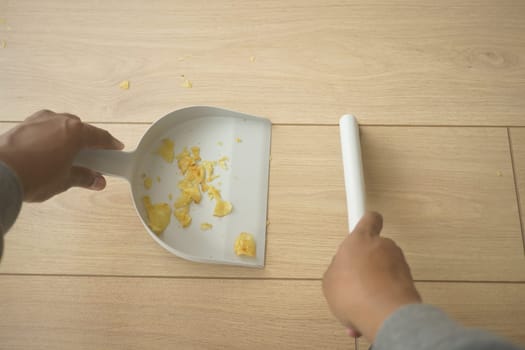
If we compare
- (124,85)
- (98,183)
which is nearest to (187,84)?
(124,85)

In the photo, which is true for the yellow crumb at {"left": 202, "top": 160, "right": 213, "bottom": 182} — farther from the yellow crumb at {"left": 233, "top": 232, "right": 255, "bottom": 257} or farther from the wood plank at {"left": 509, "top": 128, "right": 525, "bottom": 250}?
the wood plank at {"left": 509, "top": 128, "right": 525, "bottom": 250}

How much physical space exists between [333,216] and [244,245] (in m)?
0.12

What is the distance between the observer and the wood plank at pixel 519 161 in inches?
23.0

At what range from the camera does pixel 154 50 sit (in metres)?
0.67

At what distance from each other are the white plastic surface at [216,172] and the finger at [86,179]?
0.09 ft

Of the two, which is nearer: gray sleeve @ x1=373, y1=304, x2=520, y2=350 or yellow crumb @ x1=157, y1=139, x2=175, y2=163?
gray sleeve @ x1=373, y1=304, x2=520, y2=350

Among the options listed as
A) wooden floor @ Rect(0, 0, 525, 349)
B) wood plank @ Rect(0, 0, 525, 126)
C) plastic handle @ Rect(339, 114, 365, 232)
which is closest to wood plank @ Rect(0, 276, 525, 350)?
wooden floor @ Rect(0, 0, 525, 349)

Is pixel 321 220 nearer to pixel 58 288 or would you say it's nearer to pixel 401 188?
pixel 401 188

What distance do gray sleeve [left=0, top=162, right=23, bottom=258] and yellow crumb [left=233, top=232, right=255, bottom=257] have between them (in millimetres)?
249

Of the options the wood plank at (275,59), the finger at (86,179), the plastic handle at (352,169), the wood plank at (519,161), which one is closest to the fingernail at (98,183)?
the finger at (86,179)

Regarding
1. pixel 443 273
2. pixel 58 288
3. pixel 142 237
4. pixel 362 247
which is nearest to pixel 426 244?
pixel 443 273

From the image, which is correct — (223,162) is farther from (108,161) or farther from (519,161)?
(519,161)

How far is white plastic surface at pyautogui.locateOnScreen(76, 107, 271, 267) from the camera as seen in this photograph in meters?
0.55

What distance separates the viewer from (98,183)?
21.9 inches
